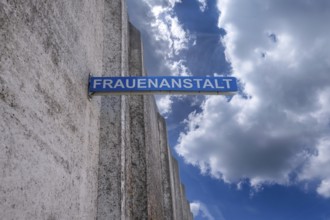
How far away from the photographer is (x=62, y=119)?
3.10 metres

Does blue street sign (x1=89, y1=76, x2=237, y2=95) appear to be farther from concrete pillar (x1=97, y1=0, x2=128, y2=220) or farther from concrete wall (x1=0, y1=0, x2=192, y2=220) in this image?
concrete pillar (x1=97, y1=0, x2=128, y2=220)

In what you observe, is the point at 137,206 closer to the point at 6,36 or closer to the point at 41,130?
the point at 41,130

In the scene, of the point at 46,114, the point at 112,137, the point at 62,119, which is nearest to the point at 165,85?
the point at 112,137

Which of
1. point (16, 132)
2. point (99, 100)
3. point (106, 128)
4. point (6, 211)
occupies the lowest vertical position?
point (6, 211)

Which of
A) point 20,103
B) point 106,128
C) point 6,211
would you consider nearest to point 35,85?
point 20,103

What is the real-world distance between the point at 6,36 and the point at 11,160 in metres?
0.93

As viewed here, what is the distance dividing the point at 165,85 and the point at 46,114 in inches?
67.9

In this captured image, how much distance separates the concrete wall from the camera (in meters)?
2.20

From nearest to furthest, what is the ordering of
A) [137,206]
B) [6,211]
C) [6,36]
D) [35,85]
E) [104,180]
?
[6,211] → [6,36] → [35,85] → [104,180] → [137,206]

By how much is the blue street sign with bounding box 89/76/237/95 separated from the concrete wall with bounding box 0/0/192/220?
0.87 ft

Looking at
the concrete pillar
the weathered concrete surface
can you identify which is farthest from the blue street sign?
the concrete pillar

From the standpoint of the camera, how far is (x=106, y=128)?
4562 mm

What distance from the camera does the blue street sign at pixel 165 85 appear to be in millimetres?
3939

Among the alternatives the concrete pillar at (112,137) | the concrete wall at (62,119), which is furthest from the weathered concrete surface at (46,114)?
the concrete pillar at (112,137)
